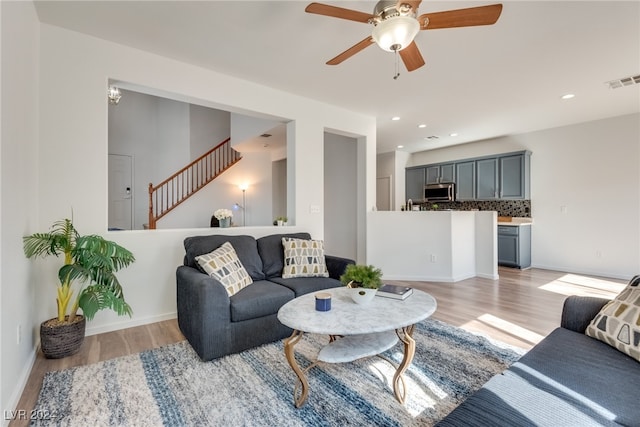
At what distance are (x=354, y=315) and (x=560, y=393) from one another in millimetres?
982

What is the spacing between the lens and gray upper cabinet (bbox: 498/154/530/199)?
5.86 meters

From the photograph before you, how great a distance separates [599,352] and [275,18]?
301 centimetres

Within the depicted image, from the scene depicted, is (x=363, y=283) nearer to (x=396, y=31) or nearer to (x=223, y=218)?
(x=396, y=31)

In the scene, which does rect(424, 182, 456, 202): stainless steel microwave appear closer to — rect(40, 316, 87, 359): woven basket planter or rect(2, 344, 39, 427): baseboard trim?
rect(40, 316, 87, 359): woven basket planter

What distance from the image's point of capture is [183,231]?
3.27m

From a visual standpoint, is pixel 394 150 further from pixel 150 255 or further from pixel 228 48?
pixel 150 255

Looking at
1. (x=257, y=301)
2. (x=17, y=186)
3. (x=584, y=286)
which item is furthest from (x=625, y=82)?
(x=17, y=186)

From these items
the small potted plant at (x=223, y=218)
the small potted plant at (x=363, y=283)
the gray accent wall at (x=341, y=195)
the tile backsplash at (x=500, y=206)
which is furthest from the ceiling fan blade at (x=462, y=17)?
the tile backsplash at (x=500, y=206)

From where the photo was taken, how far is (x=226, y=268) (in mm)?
2643

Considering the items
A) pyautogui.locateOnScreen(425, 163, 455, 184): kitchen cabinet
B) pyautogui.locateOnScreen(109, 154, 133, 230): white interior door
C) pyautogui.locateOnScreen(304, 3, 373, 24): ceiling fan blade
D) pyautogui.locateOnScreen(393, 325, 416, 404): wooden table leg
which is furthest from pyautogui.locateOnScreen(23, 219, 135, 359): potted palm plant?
pyautogui.locateOnScreen(425, 163, 455, 184): kitchen cabinet

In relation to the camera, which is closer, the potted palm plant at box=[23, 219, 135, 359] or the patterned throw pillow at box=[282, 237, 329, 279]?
the potted palm plant at box=[23, 219, 135, 359]

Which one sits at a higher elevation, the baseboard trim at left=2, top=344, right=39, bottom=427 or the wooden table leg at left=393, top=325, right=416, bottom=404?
the wooden table leg at left=393, top=325, right=416, bottom=404

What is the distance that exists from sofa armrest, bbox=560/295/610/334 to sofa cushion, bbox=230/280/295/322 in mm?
1941

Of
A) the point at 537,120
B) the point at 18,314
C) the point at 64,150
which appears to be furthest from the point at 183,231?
the point at 537,120
